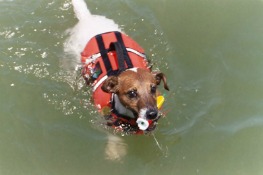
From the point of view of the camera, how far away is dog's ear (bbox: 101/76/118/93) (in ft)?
16.5

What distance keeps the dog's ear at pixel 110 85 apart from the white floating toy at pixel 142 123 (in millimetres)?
551

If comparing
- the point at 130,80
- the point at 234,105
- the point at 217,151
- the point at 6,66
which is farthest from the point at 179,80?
the point at 6,66

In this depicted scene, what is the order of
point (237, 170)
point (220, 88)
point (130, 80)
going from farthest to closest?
point (220, 88)
point (237, 170)
point (130, 80)

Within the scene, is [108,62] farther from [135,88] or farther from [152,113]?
[152,113]

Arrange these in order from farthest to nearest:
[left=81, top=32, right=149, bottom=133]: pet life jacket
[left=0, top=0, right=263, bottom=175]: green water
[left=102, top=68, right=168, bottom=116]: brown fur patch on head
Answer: [left=0, top=0, right=263, bottom=175]: green water < [left=81, top=32, right=149, bottom=133]: pet life jacket < [left=102, top=68, right=168, bottom=116]: brown fur patch on head

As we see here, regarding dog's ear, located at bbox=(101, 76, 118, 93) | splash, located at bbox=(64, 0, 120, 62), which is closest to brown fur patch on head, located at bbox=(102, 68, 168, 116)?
dog's ear, located at bbox=(101, 76, 118, 93)

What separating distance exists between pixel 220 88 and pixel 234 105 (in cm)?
42

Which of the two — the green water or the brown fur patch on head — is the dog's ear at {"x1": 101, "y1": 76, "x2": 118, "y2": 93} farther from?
the green water

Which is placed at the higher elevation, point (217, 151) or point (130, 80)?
point (130, 80)

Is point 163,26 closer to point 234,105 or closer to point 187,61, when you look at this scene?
point 187,61

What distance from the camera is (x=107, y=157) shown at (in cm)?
556

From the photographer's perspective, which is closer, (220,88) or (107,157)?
(107,157)

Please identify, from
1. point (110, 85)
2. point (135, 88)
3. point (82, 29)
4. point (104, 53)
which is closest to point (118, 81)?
point (110, 85)

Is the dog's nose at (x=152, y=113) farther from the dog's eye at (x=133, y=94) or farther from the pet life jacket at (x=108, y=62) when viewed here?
the pet life jacket at (x=108, y=62)
